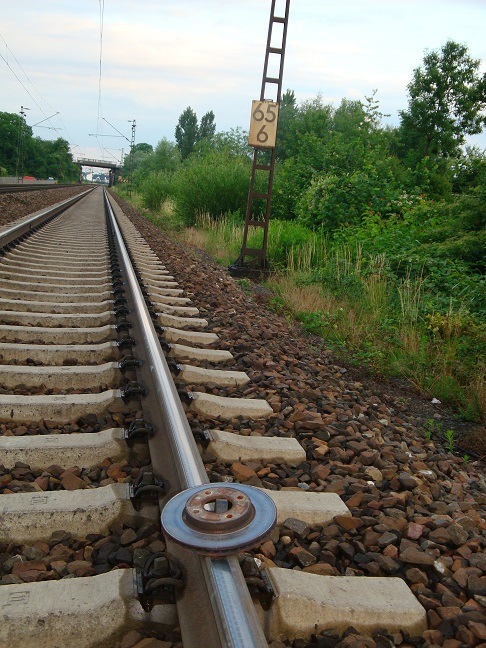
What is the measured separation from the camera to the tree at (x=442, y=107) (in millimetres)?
44125

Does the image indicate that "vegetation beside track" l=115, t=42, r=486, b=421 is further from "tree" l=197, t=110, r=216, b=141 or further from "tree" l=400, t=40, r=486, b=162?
"tree" l=197, t=110, r=216, b=141

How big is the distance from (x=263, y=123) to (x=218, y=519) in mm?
7324

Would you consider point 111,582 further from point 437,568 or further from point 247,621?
point 437,568

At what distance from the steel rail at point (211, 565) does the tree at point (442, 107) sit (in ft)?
147

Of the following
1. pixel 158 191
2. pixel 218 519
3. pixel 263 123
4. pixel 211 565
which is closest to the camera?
pixel 211 565

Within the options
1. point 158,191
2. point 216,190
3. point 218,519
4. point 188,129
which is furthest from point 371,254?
point 188,129

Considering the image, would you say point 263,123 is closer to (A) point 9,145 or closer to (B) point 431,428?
(B) point 431,428

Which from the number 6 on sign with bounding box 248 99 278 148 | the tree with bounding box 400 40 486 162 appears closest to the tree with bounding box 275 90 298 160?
the tree with bounding box 400 40 486 162

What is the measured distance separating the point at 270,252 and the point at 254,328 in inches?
189

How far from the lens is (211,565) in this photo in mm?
1479

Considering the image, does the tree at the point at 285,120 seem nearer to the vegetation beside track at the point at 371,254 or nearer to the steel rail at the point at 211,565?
the vegetation beside track at the point at 371,254

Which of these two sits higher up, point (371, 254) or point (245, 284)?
point (371, 254)

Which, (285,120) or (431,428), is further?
(285,120)

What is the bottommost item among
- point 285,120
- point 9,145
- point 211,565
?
point 211,565
